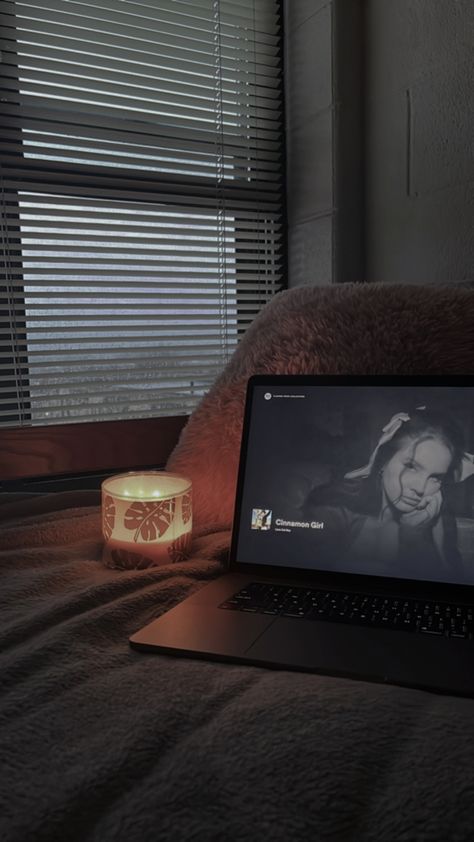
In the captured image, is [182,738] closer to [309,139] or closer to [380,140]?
[380,140]

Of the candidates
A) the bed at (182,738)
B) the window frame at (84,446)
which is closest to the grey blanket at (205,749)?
the bed at (182,738)

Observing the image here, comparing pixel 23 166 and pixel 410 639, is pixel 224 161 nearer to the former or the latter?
pixel 23 166

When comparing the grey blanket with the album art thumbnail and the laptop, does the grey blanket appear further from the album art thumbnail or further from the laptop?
the album art thumbnail

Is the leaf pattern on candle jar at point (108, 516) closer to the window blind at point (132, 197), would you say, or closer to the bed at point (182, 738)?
the bed at point (182, 738)

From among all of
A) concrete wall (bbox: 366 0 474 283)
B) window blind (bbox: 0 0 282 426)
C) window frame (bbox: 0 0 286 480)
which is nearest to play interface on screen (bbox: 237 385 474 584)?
window frame (bbox: 0 0 286 480)

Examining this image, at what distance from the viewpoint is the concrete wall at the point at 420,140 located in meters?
1.21

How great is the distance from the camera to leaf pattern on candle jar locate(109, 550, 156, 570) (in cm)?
73

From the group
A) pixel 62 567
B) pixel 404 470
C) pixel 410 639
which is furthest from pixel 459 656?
pixel 62 567

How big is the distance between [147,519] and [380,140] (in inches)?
44.4

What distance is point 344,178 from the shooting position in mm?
1494

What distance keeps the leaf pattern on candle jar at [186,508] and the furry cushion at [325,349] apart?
9cm

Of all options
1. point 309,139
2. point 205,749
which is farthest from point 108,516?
point 309,139

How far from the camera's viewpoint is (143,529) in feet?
2.39

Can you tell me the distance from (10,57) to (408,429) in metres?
1.28
